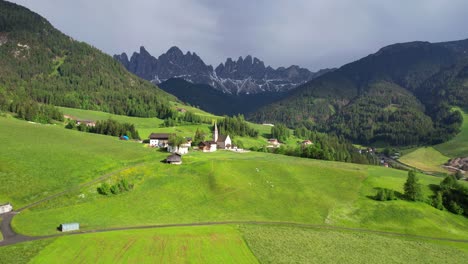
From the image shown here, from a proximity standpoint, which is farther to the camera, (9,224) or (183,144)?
(183,144)

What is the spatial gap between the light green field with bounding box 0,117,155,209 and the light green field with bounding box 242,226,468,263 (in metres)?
52.1

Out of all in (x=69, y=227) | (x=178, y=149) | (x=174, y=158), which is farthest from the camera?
(x=178, y=149)

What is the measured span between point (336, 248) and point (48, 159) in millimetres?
84371

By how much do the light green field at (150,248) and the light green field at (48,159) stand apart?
3011 cm

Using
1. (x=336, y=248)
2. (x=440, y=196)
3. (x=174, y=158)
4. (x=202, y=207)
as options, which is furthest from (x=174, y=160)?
(x=440, y=196)

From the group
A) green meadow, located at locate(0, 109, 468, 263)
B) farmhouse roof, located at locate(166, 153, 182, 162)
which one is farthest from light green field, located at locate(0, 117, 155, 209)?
farmhouse roof, located at locate(166, 153, 182, 162)

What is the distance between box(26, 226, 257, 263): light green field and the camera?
48.8 meters

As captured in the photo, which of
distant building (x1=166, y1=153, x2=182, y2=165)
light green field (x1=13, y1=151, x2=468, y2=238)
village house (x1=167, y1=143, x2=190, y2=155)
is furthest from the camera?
village house (x1=167, y1=143, x2=190, y2=155)

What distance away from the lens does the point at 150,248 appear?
53.2m

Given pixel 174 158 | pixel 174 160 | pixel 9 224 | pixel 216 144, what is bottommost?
pixel 9 224

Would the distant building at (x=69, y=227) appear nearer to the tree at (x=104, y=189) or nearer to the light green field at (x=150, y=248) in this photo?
the light green field at (x=150, y=248)

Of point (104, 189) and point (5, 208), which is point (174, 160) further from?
point (5, 208)

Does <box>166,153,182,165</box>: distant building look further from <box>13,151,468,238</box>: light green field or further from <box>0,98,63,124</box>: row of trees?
<box>0,98,63,124</box>: row of trees

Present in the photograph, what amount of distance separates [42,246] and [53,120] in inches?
5529
